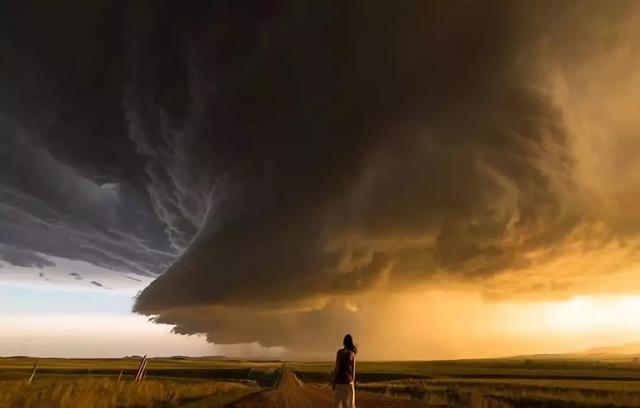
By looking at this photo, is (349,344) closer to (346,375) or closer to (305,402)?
(346,375)

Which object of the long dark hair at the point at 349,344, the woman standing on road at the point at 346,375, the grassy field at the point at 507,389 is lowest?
the woman standing on road at the point at 346,375

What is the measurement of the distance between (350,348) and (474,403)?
46.0ft

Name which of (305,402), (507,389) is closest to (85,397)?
(305,402)

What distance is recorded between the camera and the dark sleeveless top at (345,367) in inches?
519

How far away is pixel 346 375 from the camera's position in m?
13.2

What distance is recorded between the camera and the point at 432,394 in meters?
31.0

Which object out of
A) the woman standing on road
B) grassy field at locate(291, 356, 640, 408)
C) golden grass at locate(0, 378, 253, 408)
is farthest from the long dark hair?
grassy field at locate(291, 356, 640, 408)

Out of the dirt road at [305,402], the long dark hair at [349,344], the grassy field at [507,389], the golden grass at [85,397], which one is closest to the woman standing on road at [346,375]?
the long dark hair at [349,344]

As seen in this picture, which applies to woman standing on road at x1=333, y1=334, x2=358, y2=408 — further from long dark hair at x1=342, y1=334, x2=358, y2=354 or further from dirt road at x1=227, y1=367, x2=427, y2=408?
dirt road at x1=227, y1=367, x2=427, y2=408

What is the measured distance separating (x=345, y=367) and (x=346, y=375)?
0.22m

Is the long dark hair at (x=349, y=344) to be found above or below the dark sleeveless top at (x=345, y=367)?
above

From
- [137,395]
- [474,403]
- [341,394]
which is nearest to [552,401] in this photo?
[474,403]

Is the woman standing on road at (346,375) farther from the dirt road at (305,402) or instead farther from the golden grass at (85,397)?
the golden grass at (85,397)

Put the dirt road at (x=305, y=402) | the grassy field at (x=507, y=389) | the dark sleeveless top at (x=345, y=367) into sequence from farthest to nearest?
the grassy field at (x=507, y=389)
the dirt road at (x=305, y=402)
the dark sleeveless top at (x=345, y=367)
